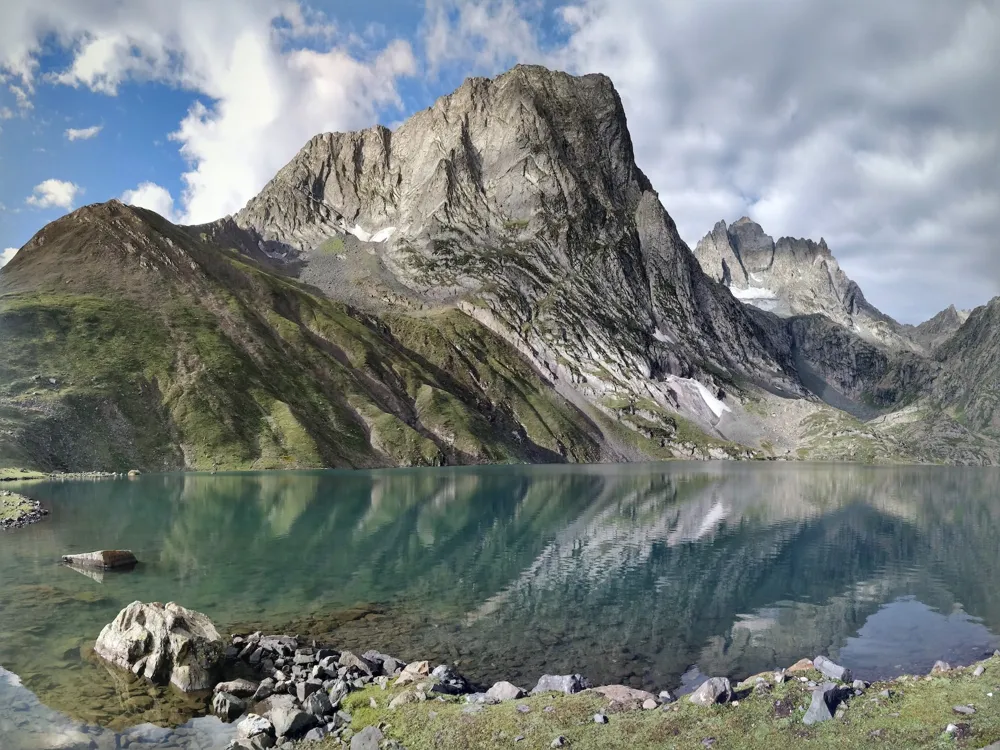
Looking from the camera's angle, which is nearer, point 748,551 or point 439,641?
point 439,641

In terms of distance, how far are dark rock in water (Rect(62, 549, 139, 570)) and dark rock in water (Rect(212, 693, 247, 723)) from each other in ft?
97.1

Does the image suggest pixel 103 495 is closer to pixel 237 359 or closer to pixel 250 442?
pixel 250 442

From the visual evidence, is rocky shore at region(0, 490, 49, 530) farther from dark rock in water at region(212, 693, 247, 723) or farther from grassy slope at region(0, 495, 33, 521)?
dark rock in water at region(212, 693, 247, 723)

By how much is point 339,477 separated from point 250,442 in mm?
37092

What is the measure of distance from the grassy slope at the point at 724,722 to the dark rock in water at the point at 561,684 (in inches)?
47.2

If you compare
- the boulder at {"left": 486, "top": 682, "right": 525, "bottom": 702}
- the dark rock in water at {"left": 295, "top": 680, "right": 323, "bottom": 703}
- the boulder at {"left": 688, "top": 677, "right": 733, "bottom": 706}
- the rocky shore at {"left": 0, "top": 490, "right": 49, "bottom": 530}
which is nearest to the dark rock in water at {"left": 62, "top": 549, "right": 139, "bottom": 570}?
the rocky shore at {"left": 0, "top": 490, "right": 49, "bottom": 530}

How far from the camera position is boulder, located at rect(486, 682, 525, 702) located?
935 inches

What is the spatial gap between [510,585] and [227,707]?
25703 mm

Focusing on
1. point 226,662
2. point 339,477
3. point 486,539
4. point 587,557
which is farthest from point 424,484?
point 226,662

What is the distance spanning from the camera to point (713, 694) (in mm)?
21969

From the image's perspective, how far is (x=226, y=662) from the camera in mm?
28594

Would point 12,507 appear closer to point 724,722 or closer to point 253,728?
point 253,728

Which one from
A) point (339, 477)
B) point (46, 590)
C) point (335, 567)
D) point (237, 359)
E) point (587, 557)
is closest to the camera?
point (46, 590)

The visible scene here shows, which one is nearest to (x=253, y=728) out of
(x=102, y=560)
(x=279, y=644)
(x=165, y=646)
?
(x=165, y=646)
